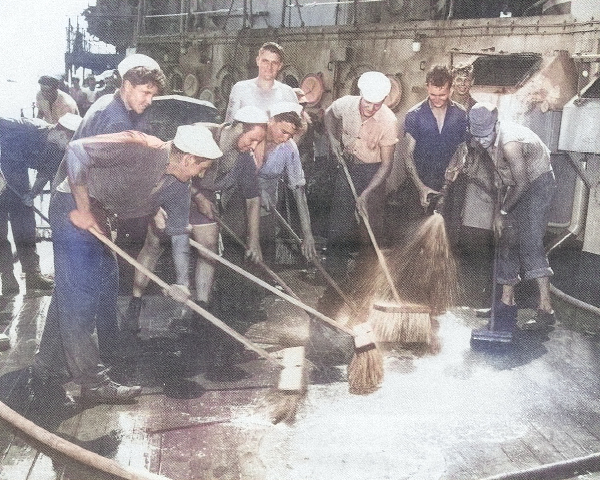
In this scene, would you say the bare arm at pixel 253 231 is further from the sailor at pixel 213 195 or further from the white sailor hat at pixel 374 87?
the white sailor hat at pixel 374 87

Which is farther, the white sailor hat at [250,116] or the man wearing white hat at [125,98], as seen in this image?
the white sailor hat at [250,116]

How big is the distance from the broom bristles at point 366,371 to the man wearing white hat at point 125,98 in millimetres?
2487

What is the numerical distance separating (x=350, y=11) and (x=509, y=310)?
12408mm

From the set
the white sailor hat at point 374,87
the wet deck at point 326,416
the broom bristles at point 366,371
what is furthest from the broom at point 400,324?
the white sailor hat at point 374,87

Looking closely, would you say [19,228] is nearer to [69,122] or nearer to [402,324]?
[69,122]

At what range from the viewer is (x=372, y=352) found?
4.89 m

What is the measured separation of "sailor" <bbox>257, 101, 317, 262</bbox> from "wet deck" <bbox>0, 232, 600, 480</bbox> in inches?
46.8

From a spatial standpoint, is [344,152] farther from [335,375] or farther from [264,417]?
[264,417]

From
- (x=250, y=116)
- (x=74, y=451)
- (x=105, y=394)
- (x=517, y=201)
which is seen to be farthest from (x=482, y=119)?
(x=74, y=451)

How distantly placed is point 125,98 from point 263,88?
2.92 metres

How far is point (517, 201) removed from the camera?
6281 mm

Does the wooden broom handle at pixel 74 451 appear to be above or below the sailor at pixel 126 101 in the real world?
below

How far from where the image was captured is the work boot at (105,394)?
4410mm

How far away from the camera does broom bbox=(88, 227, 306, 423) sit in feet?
14.2
